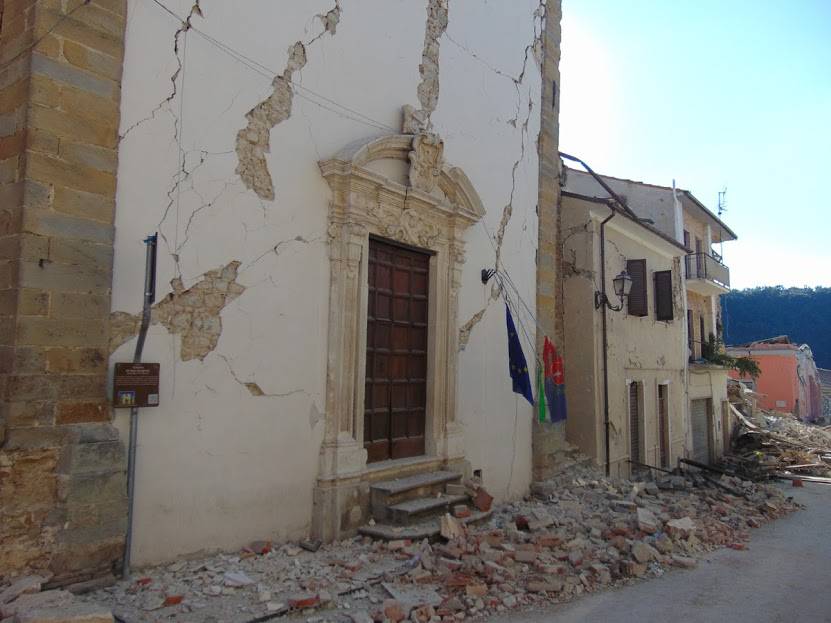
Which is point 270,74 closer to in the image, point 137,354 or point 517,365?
point 137,354

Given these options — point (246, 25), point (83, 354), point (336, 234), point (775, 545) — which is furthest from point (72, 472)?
point (775, 545)

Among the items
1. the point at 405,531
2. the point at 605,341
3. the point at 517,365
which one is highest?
the point at 605,341

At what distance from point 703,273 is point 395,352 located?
14.7 metres

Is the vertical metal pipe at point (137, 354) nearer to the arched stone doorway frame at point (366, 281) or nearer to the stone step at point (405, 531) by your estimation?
the arched stone doorway frame at point (366, 281)

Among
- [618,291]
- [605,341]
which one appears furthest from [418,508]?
[618,291]

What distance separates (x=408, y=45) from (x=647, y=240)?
7569 millimetres

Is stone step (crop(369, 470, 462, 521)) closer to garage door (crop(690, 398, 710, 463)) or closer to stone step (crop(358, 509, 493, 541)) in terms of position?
stone step (crop(358, 509, 493, 541))

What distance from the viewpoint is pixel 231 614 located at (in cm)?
387

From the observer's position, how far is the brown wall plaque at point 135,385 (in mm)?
4105

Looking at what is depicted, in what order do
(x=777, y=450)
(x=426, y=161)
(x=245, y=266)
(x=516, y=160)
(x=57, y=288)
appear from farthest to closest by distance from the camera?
(x=777, y=450) → (x=516, y=160) → (x=426, y=161) → (x=245, y=266) → (x=57, y=288)

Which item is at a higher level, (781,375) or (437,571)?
(781,375)

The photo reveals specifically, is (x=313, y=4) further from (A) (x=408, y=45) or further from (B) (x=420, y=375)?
(B) (x=420, y=375)

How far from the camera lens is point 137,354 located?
14.0 feet

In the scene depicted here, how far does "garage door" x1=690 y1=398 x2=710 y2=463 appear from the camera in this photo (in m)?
15.6
